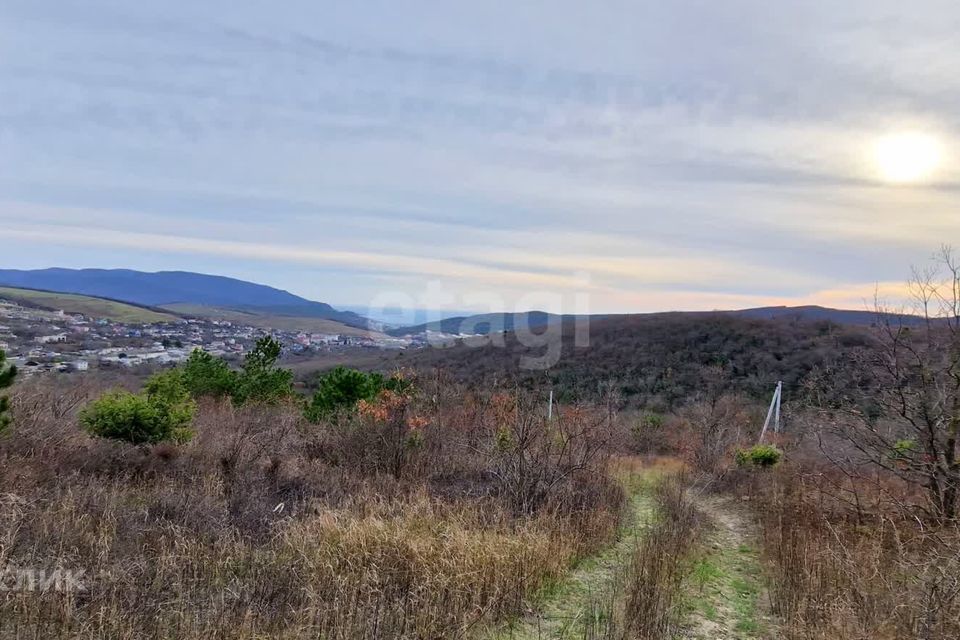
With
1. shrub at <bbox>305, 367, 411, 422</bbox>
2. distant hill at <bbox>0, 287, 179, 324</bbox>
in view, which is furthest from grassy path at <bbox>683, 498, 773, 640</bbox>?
distant hill at <bbox>0, 287, 179, 324</bbox>

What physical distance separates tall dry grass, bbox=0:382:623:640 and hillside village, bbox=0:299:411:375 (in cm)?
702

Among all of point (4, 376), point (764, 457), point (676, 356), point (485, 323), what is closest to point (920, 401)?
point (764, 457)

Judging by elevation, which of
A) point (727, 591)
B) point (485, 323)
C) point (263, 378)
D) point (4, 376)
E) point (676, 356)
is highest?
point (485, 323)

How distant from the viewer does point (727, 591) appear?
4645 mm

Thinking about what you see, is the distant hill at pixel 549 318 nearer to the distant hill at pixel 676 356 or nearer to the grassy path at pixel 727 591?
the distant hill at pixel 676 356

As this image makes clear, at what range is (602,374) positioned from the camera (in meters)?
28.1

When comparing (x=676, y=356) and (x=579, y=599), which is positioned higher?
(x=676, y=356)

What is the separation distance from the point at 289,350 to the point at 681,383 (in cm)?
3239

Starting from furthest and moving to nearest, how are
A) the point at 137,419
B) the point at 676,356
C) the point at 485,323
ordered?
the point at 676,356, the point at 485,323, the point at 137,419

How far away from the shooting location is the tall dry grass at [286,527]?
3.25 meters

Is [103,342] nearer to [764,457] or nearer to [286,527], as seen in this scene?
[286,527]

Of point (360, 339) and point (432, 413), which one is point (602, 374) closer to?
point (432, 413)

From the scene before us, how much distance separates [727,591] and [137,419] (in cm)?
647

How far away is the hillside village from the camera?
18.8m
